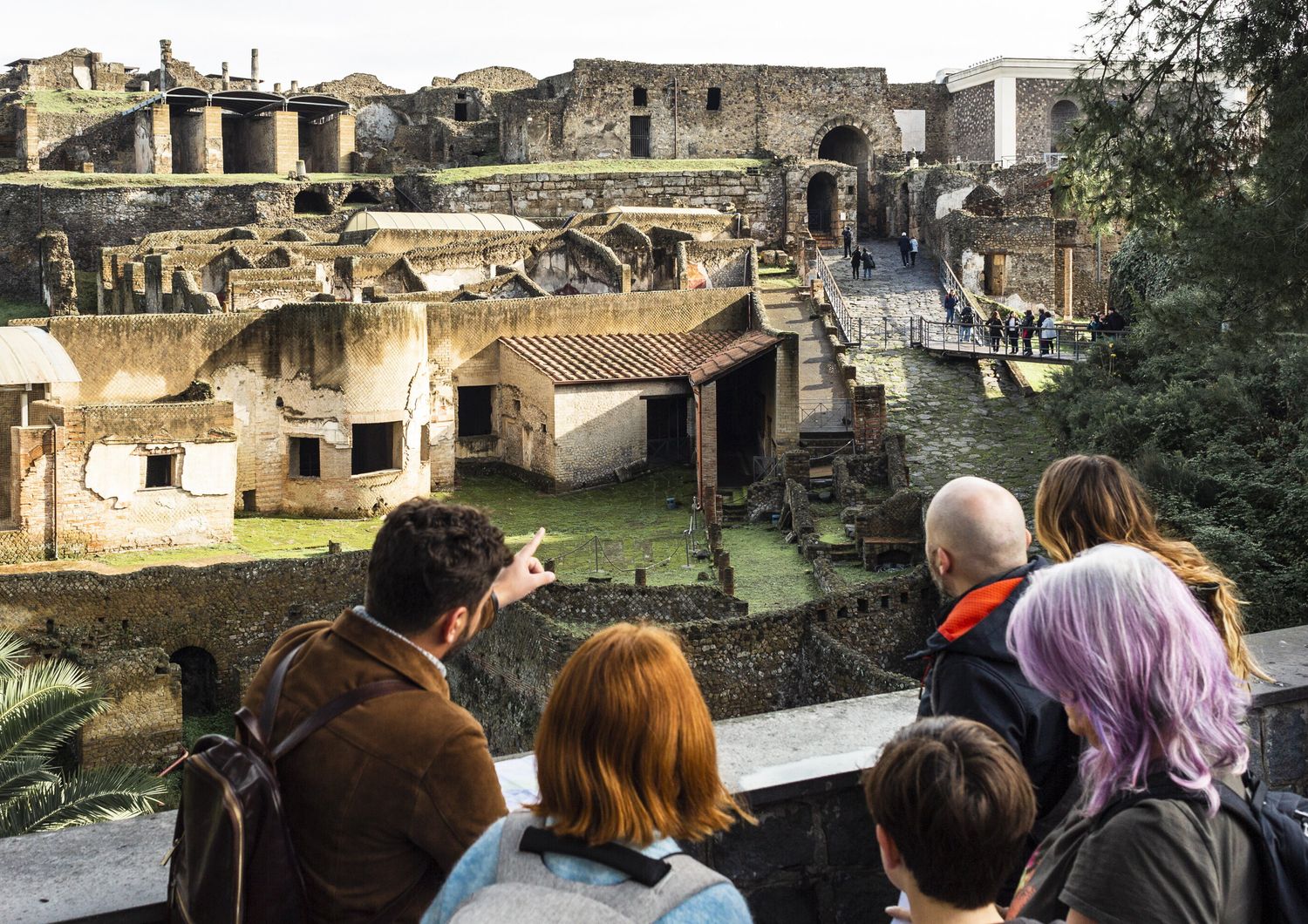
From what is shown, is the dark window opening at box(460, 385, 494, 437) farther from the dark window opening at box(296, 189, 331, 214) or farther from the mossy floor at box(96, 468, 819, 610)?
the dark window opening at box(296, 189, 331, 214)

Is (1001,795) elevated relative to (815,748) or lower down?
elevated

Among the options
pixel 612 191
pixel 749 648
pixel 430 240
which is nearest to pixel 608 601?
pixel 749 648

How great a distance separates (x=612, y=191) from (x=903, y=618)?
29.1 meters

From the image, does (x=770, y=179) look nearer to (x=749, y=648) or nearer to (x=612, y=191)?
(x=612, y=191)

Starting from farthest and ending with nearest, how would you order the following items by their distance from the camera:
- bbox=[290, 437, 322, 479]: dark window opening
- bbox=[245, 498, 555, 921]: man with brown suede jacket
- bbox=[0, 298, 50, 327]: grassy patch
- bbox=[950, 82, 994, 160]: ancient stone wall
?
bbox=[950, 82, 994, 160]: ancient stone wall < bbox=[0, 298, 50, 327]: grassy patch < bbox=[290, 437, 322, 479]: dark window opening < bbox=[245, 498, 555, 921]: man with brown suede jacket

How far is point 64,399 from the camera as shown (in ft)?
67.4

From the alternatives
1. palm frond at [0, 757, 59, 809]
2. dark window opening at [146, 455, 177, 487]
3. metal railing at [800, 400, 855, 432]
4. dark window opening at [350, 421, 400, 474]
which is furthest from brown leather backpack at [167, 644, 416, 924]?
dark window opening at [350, 421, 400, 474]

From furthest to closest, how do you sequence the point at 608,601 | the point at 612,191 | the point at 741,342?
the point at 612,191 → the point at 741,342 → the point at 608,601

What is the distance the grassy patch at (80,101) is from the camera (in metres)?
45.8

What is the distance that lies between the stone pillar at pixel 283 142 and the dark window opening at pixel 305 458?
2329cm

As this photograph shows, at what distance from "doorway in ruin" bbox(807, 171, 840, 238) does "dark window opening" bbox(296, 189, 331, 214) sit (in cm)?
1338

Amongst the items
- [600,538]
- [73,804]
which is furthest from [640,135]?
[73,804]

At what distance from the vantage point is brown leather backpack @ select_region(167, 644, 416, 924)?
9.80ft

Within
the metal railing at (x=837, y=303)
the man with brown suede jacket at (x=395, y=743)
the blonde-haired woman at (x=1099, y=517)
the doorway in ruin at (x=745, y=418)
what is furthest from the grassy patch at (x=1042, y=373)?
the man with brown suede jacket at (x=395, y=743)
